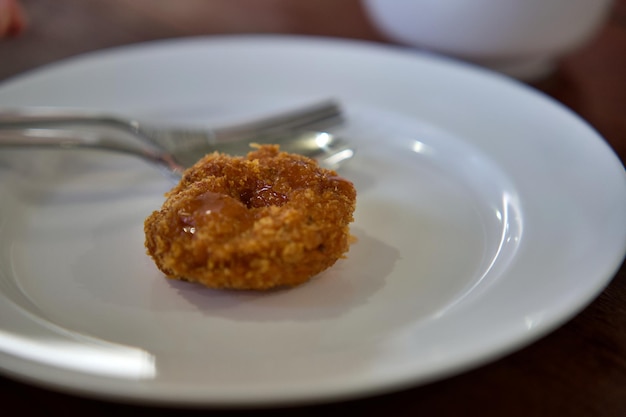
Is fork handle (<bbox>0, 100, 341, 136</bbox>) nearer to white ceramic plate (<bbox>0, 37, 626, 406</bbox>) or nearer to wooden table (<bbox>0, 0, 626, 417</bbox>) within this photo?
white ceramic plate (<bbox>0, 37, 626, 406</bbox>)

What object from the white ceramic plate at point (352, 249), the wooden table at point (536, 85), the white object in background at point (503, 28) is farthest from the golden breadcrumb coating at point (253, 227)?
the white object in background at point (503, 28)

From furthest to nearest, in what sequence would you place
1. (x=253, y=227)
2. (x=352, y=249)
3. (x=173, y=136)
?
(x=173, y=136) → (x=352, y=249) → (x=253, y=227)

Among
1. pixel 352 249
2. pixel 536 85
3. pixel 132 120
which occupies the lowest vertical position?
pixel 352 249

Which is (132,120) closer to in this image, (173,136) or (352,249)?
(173,136)

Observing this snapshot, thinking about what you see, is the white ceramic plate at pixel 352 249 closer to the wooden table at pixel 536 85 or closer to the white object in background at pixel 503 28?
the wooden table at pixel 536 85

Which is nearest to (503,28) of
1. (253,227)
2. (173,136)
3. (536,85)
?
(536,85)

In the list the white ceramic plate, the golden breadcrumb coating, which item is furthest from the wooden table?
the golden breadcrumb coating
